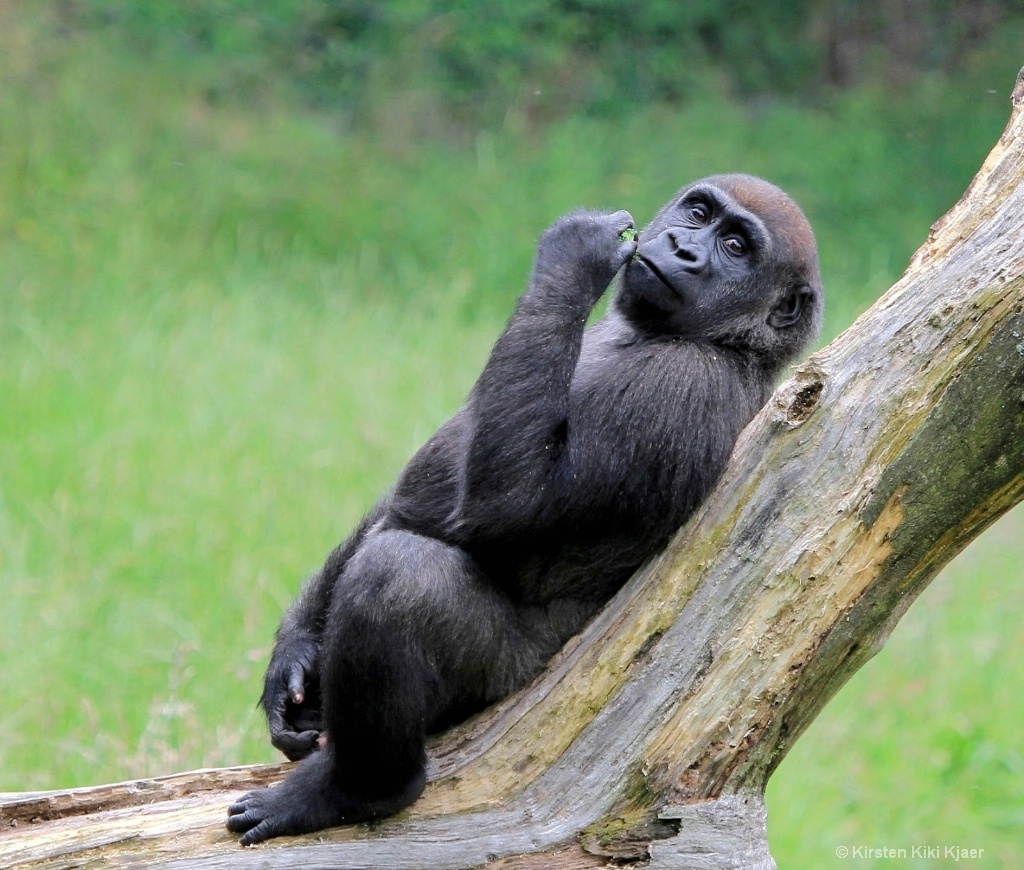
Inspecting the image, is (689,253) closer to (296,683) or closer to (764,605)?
(764,605)

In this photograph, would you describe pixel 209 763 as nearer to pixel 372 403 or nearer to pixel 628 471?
pixel 628 471

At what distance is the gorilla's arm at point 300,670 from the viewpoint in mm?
3387

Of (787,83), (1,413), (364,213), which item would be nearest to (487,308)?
(364,213)

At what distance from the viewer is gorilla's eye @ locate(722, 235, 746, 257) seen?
3.41m

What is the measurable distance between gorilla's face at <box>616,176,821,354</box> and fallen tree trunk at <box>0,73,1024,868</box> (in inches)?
19.1

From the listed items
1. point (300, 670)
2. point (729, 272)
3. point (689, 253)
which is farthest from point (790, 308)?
point (300, 670)

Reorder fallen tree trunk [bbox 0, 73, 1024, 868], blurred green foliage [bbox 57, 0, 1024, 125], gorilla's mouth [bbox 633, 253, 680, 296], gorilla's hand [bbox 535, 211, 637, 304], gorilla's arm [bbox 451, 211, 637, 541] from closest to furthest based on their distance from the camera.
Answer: fallen tree trunk [bbox 0, 73, 1024, 868] < gorilla's arm [bbox 451, 211, 637, 541] < gorilla's hand [bbox 535, 211, 637, 304] < gorilla's mouth [bbox 633, 253, 680, 296] < blurred green foliage [bbox 57, 0, 1024, 125]

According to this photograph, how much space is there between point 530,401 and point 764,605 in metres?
0.67

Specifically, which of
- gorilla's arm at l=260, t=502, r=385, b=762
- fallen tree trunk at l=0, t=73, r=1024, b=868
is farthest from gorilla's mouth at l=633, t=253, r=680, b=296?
gorilla's arm at l=260, t=502, r=385, b=762

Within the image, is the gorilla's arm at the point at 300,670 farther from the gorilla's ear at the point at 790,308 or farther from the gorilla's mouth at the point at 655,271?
the gorilla's ear at the point at 790,308

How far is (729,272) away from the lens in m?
3.37

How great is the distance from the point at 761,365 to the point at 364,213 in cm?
777

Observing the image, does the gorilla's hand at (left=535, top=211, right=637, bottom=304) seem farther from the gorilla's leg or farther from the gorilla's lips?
the gorilla's leg

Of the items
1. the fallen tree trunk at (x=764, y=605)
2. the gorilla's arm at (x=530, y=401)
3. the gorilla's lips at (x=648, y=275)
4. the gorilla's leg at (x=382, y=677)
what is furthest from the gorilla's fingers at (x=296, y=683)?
the gorilla's lips at (x=648, y=275)
